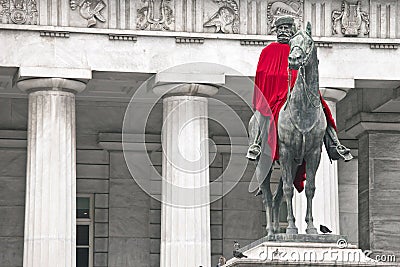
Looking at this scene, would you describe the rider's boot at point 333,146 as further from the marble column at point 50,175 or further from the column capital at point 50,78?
the column capital at point 50,78

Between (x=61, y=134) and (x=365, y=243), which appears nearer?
(x=61, y=134)

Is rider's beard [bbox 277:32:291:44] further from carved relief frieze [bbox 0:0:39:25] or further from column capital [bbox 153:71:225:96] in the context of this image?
carved relief frieze [bbox 0:0:39:25]

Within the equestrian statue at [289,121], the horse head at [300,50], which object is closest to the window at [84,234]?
the equestrian statue at [289,121]

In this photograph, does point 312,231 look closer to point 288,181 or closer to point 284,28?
point 288,181

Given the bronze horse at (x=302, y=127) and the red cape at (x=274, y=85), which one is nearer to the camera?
the bronze horse at (x=302, y=127)

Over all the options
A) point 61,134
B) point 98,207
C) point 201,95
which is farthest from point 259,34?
point 98,207

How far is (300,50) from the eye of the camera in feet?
72.0

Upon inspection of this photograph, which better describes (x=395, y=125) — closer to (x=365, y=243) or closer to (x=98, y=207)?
(x=365, y=243)

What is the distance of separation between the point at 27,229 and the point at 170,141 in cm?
461

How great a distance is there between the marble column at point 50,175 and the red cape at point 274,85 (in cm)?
1541

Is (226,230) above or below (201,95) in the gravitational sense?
below

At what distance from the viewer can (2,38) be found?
38188 millimetres

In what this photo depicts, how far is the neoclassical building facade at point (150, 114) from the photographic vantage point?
3838 cm

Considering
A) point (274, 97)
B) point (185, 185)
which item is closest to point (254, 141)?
point (274, 97)
